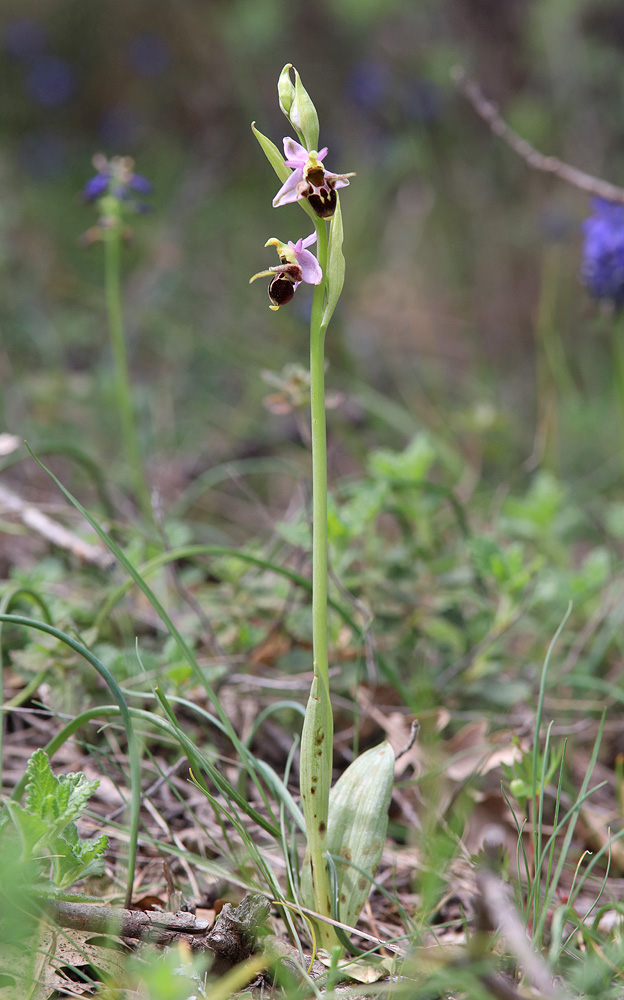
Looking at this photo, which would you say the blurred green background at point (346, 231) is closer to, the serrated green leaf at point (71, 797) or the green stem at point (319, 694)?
the green stem at point (319, 694)

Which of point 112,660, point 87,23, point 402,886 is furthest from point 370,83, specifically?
point 402,886

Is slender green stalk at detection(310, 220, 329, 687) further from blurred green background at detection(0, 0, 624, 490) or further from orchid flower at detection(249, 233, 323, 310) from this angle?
blurred green background at detection(0, 0, 624, 490)


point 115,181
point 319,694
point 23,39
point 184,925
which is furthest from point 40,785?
point 23,39

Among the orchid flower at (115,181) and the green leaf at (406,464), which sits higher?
the orchid flower at (115,181)

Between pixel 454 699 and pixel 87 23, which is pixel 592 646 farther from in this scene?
pixel 87 23

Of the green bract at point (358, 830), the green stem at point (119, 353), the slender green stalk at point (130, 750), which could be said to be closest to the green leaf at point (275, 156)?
the slender green stalk at point (130, 750)

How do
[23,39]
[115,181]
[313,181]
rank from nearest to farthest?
[313,181] → [115,181] → [23,39]

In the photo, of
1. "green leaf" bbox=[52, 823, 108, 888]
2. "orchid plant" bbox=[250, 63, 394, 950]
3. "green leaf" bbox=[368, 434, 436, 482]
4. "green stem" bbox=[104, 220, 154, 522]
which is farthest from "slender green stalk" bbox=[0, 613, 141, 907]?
"green stem" bbox=[104, 220, 154, 522]

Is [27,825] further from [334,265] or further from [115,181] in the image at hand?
[115,181]
